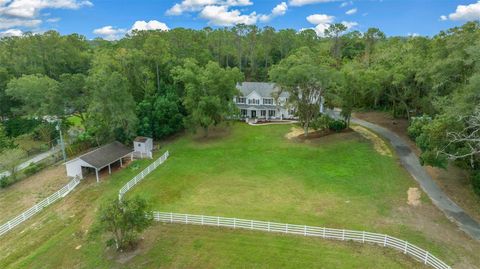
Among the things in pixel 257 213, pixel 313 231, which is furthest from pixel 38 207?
pixel 313 231

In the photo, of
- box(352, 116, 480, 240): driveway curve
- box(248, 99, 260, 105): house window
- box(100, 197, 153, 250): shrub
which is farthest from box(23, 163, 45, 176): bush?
box(352, 116, 480, 240): driveway curve

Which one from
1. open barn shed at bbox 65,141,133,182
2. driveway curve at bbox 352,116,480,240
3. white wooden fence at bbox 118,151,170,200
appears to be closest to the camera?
driveway curve at bbox 352,116,480,240

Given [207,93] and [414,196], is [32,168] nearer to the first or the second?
[207,93]

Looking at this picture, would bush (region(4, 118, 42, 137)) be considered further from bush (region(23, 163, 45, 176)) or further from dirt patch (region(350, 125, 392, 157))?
dirt patch (region(350, 125, 392, 157))

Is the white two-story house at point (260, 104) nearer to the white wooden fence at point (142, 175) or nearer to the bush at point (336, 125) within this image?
the bush at point (336, 125)

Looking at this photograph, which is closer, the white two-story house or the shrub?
the shrub

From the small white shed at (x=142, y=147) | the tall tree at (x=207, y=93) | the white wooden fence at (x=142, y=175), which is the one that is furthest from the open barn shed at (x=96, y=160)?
the tall tree at (x=207, y=93)
